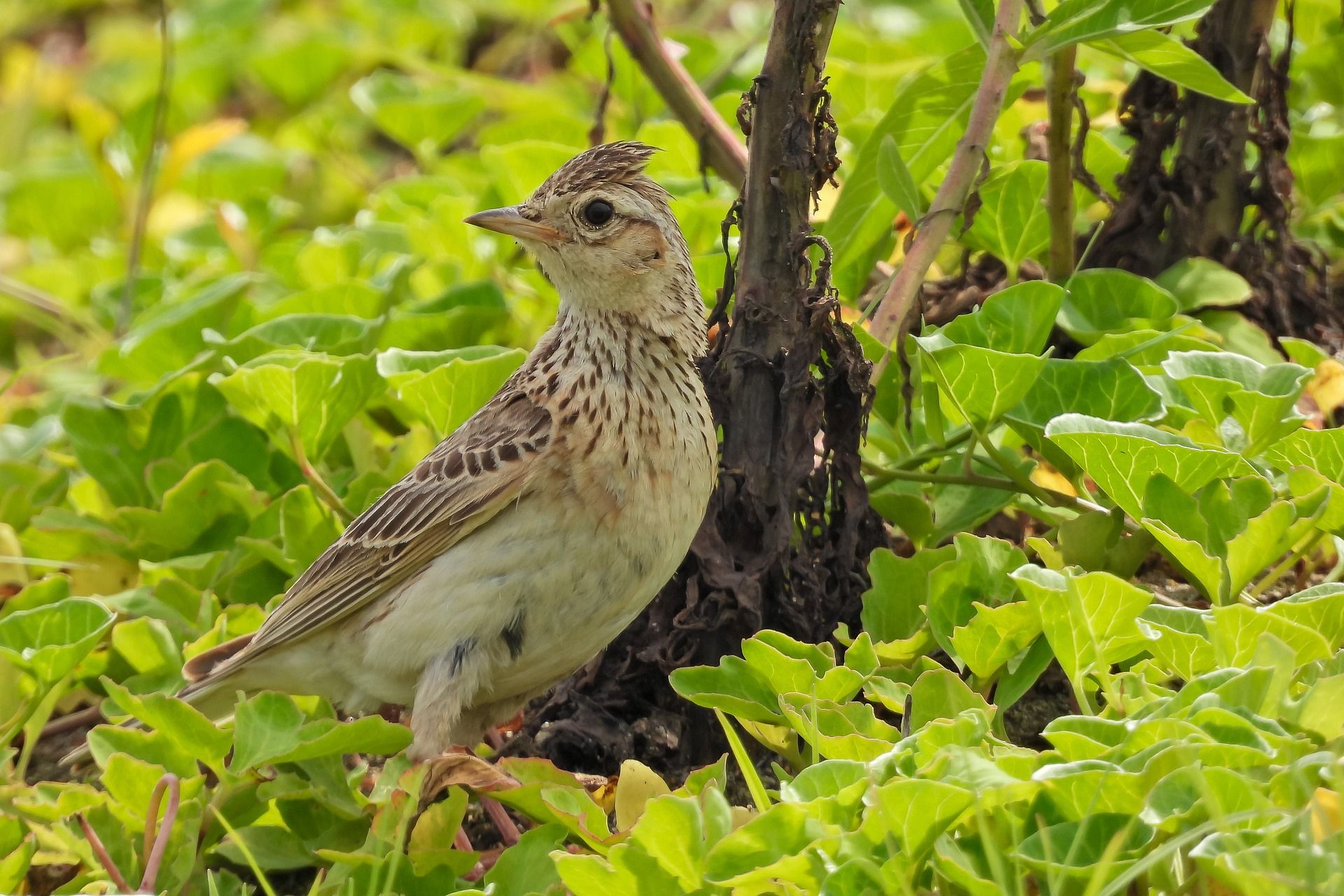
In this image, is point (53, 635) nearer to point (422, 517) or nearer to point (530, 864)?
point (422, 517)

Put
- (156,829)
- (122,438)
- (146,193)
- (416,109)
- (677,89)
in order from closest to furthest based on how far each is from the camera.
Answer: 1. (156,829)
2. (677,89)
3. (122,438)
4. (146,193)
5. (416,109)

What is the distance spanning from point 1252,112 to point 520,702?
3068 mm

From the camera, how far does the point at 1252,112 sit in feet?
16.4

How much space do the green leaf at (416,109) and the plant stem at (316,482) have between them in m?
2.78

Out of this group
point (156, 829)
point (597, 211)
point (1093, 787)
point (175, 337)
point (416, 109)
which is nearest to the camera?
point (1093, 787)

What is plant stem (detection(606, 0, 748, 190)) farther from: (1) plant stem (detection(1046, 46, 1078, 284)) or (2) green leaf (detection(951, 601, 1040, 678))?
(2) green leaf (detection(951, 601, 1040, 678))

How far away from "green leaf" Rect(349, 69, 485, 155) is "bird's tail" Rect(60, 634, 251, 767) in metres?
3.60

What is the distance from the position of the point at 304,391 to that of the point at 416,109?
3.03 metres

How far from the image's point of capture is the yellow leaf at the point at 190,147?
25.1 ft

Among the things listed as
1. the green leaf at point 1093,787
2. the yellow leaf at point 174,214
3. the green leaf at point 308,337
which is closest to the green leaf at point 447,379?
the green leaf at point 308,337

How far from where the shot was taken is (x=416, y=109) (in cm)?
734

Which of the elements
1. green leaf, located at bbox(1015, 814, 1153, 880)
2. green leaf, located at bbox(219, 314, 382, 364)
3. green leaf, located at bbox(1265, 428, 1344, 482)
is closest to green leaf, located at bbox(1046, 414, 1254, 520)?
green leaf, located at bbox(1265, 428, 1344, 482)

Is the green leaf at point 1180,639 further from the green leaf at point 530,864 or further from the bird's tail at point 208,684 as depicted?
the bird's tail at point 208,684

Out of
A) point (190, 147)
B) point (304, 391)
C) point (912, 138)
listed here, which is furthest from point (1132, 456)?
point (190, 147)
